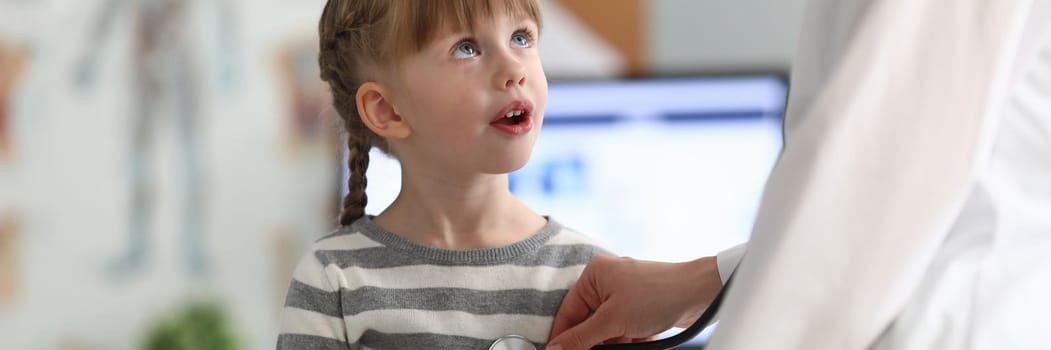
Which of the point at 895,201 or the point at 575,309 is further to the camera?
the point at 575,309

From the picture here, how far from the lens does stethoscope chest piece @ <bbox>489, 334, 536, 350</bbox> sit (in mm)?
953

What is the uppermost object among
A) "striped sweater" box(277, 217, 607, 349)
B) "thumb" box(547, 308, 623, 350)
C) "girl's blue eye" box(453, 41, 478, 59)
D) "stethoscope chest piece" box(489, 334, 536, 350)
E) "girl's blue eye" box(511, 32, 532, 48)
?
"girl's blue eye" box(453, 41, 478, 59)

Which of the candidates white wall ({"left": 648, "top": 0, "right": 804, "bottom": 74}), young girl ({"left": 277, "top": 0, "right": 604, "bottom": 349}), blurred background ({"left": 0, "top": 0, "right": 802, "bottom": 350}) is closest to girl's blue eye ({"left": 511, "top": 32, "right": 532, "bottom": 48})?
young girl ({"left": 277, "top": 0, "right": 604, "bottom": 349})

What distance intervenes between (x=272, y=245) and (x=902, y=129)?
2.07 m

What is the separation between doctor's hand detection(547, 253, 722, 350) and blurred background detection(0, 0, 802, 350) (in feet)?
4.06

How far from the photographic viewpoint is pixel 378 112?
0.99 meters

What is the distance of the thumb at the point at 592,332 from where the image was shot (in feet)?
3.04

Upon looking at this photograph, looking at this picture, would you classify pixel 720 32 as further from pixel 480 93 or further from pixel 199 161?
pixel 480 93

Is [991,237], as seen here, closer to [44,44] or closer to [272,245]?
[44,44]

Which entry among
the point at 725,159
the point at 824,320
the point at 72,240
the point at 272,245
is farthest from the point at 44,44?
the point at 824,320

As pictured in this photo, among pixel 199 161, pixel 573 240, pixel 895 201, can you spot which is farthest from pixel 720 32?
pixel 895 201

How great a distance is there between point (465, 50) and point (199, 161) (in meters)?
1.61

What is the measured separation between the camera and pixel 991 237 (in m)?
0.67

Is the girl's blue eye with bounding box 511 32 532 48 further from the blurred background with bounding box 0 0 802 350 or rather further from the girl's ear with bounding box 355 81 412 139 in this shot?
the blurred background with bounding box 0 0 802 350
